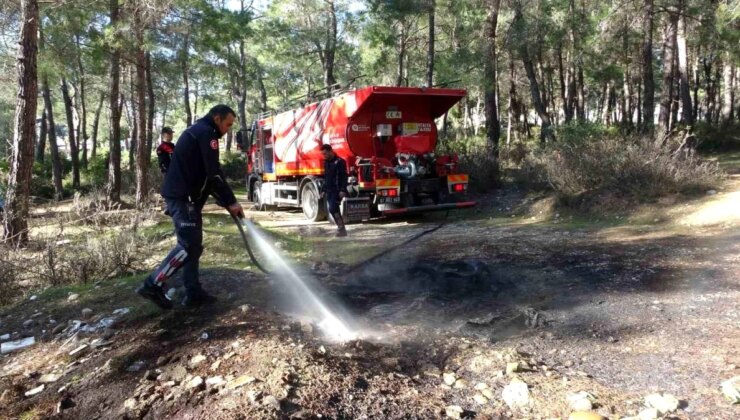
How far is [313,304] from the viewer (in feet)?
15.2

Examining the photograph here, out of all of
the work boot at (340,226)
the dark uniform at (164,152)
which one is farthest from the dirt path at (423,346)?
the dark uniform at (164,152)

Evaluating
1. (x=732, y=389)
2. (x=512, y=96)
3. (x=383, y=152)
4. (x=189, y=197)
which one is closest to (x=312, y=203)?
(x=383, y=152)

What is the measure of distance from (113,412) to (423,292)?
2.95 m

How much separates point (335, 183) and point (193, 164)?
16.8 ft

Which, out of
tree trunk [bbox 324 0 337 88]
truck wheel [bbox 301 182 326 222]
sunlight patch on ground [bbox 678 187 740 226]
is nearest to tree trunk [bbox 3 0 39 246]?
truck wheel [bbox 301 182 326 222]

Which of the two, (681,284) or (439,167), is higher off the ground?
(439,167)

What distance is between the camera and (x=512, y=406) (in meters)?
2.75

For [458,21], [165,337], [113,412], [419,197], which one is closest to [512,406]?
[113,412]

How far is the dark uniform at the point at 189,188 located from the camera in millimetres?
4371

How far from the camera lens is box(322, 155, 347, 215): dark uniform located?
9492 millimetres

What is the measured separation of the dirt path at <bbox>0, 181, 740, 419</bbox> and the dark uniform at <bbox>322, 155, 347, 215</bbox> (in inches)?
127

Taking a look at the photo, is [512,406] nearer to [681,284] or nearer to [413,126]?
[681,284]

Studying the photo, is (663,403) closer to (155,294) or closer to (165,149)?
(155,294)

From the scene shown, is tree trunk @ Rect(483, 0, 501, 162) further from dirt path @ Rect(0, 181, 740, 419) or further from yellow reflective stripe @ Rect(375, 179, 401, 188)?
dirt path @ Rect(0, 181, 740, 419)
